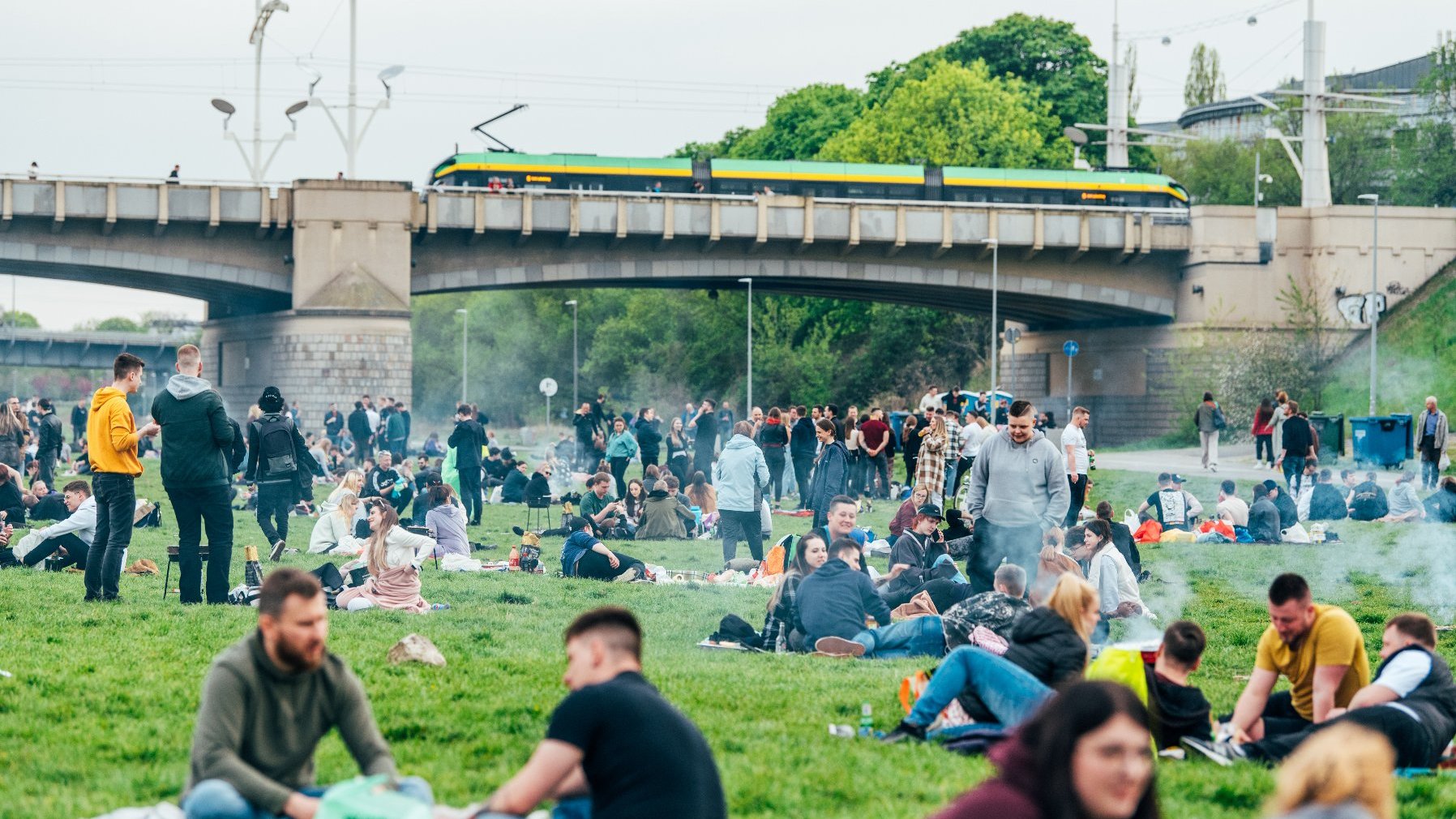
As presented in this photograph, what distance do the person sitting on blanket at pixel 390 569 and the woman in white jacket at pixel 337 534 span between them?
4.33 m

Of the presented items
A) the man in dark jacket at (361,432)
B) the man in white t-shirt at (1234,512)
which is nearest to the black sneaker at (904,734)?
the man in white t-shirt at (1234,512)

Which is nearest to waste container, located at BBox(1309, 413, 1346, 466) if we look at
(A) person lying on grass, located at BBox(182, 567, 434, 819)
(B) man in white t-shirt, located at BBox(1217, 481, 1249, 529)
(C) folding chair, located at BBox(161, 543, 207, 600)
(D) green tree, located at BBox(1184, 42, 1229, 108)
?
(B) man in white t-shirt, located at BBox(1217, 481, 1249, 529)

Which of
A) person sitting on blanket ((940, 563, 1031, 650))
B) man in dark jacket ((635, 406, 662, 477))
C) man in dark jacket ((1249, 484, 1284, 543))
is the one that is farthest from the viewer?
man in dark jacket ((635, 406, 662, 477))

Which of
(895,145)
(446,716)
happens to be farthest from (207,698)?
(895,145)

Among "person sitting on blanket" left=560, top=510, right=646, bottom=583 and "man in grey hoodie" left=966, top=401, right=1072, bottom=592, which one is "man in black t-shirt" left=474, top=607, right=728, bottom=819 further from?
"person sitting on blanket" left=560, top=510, right=646, bottom=583

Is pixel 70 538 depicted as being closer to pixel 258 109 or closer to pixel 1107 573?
pixel 1107 573

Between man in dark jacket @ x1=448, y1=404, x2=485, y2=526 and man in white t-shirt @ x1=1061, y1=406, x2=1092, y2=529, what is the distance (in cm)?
783

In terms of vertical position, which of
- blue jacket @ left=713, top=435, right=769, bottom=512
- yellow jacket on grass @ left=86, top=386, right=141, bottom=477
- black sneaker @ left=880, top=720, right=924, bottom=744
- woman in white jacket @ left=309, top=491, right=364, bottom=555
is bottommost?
black sneaker @ left=880, top=720, right=924, bottom=744

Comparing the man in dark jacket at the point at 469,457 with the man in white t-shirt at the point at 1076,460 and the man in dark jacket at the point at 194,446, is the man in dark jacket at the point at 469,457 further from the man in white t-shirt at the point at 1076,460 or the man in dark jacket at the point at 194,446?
the man in dark jacket at the point at 194,446

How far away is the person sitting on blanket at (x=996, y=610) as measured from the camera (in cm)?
1002

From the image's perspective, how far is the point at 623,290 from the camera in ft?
287

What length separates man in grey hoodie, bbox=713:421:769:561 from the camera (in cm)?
1683

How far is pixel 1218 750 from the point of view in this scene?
788 cm

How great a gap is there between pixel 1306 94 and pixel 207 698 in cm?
5096
